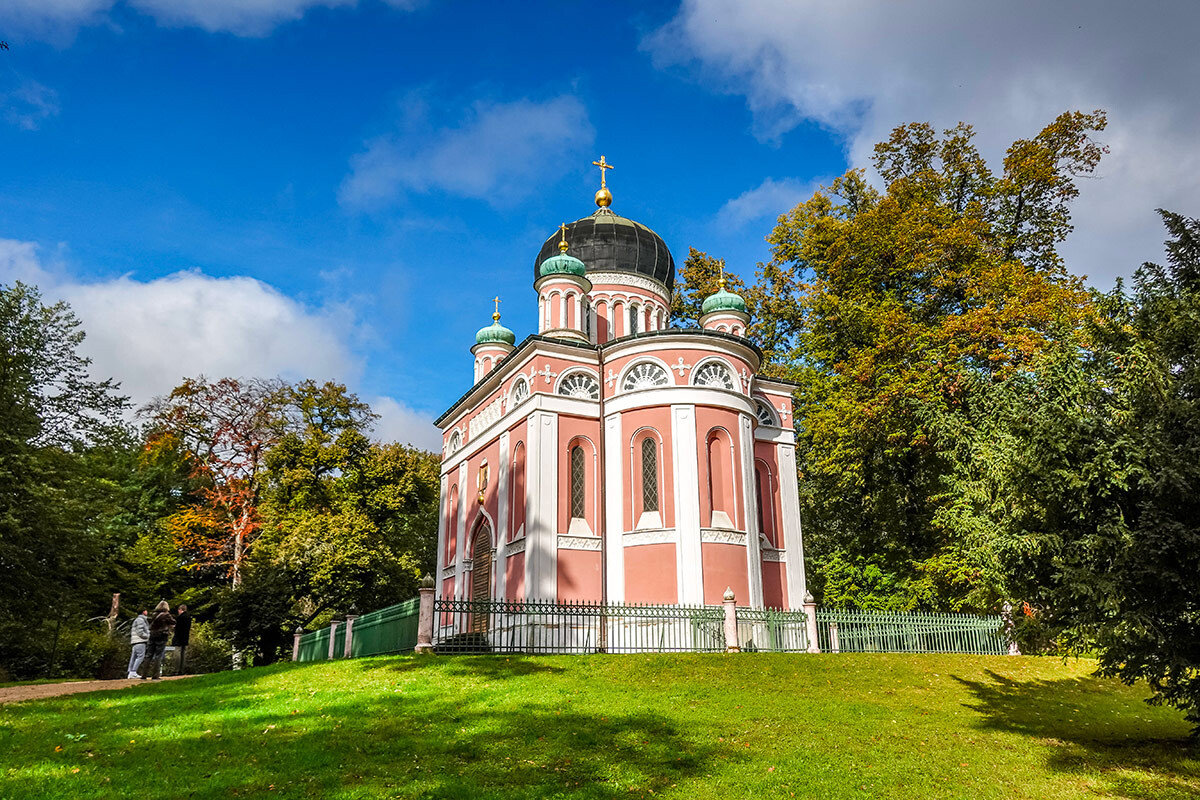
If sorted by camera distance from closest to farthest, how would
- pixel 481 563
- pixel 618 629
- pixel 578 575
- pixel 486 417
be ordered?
pixel 618 629
pixel 578 575
pixel 481 563
pixel 486 417

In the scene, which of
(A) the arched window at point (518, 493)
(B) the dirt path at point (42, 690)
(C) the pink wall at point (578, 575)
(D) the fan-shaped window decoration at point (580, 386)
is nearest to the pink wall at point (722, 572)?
(C) the pink wall at point (578, 575)

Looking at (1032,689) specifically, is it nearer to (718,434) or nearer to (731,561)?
(731,561)

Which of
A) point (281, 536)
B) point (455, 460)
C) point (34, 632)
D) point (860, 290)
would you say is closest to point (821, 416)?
point (860, 290)

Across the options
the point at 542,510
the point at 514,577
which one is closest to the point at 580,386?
the point at 542,510

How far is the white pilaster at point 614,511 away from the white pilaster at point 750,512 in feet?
10.2

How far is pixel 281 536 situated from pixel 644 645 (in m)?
15.9

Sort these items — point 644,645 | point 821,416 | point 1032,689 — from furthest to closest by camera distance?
point 821,416
point 644,645
point 1032,689

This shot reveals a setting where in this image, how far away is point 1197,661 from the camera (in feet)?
26.9

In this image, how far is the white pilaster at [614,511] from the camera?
67.6 ft

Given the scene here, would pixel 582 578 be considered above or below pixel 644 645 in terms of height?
above

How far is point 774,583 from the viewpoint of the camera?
74.1 ft

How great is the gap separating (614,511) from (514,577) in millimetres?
3086

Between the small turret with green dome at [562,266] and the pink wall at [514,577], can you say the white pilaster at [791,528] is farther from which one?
the small turret with green dome at [562,266]

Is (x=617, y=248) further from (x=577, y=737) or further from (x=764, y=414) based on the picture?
(x=577, y=737)
